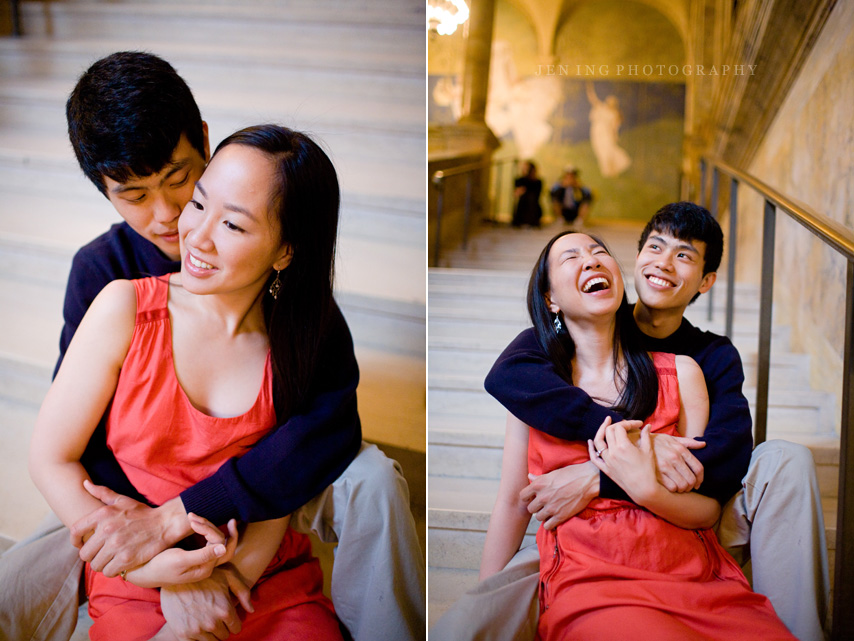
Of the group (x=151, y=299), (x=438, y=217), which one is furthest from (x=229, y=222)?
(x=438, y=217)

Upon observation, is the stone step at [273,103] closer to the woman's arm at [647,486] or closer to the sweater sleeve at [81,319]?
the sweater sleeve at [81,319]

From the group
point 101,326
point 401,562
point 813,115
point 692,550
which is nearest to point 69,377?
point 101,326

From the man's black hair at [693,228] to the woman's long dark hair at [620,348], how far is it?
0.45 feet

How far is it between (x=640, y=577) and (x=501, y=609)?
0.28m

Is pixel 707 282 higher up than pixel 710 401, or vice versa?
pixel 707 282

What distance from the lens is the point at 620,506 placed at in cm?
115

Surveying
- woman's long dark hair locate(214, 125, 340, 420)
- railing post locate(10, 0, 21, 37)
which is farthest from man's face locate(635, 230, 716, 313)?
railing post locate(10, 0, 21, 37)

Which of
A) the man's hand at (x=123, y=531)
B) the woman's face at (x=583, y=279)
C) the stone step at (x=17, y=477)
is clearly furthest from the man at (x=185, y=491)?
the woman's face at (x=583, y=279)

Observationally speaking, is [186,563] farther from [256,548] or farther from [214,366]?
[214,366]

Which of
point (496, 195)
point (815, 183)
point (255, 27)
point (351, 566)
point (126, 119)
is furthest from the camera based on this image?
point (496, 195)

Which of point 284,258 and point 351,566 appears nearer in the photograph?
point 284,258

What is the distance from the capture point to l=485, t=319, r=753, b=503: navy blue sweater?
1129mm

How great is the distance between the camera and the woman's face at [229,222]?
3.41 ft

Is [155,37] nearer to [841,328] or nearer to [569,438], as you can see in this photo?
[569,438]
